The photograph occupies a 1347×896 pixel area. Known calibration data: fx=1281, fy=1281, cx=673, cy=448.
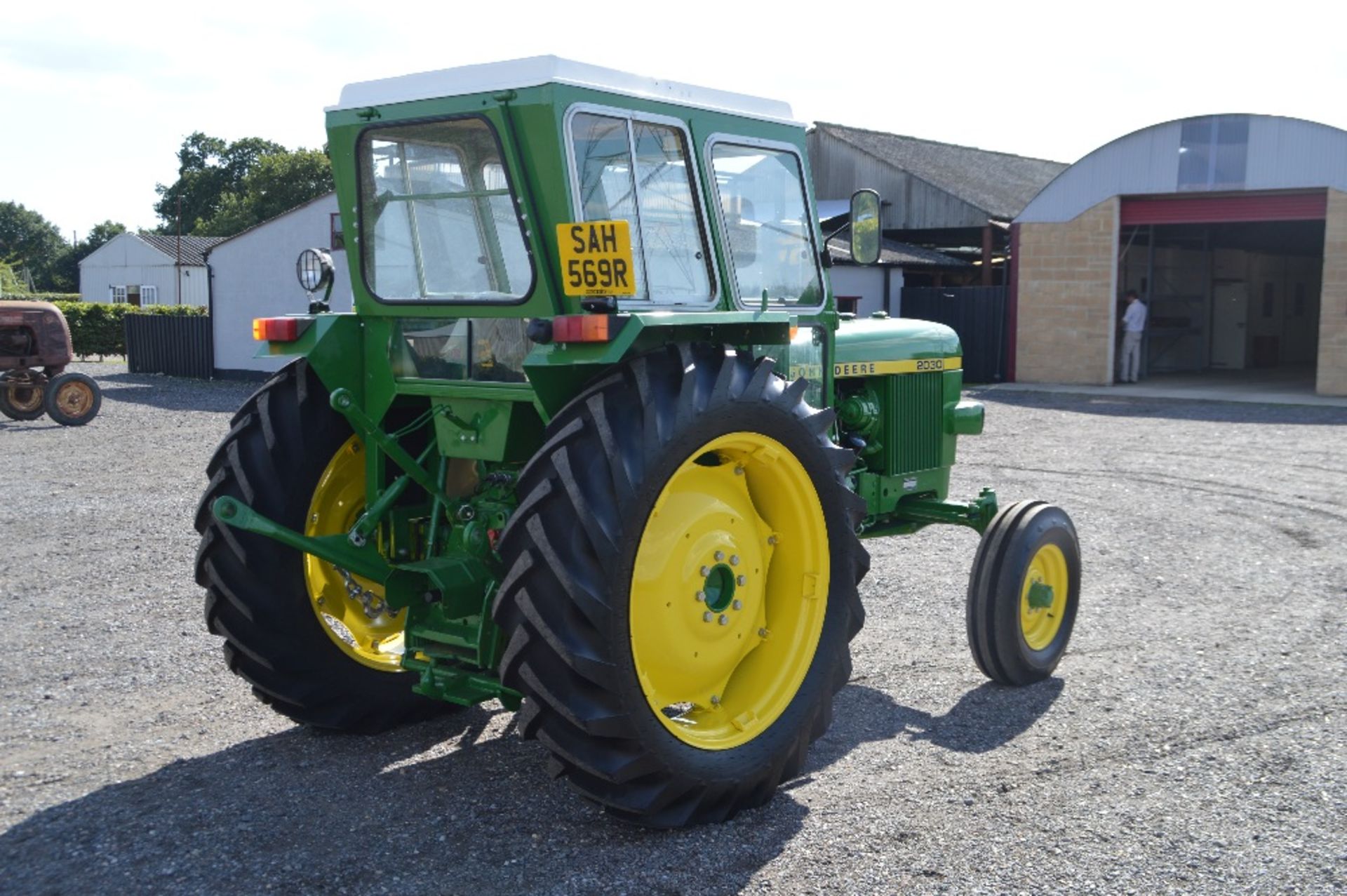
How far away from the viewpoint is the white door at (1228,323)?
95.1 feet

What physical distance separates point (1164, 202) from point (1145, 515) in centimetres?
1407

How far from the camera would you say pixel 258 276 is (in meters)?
26.2

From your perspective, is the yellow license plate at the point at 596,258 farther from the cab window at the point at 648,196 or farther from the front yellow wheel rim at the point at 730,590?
the front yellow wheel rim at the point at 730,590

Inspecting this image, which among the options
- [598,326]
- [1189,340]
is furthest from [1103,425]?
[598,326]

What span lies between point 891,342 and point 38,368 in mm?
14520

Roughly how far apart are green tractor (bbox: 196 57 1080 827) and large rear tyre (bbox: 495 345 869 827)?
1cm

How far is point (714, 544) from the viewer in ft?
14.0

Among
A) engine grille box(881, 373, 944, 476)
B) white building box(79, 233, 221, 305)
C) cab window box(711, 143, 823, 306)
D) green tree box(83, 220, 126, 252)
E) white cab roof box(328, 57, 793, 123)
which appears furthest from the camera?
green tree box(83, 220, 126, 252)

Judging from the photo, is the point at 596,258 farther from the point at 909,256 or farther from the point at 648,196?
the point at 909,256

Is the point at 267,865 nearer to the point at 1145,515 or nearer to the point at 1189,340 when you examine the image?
the point at 1145,515

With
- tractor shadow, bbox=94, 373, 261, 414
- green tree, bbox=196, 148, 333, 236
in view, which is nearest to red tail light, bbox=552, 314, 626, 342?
tractor shadow, bbox=94, 373, 261, 414

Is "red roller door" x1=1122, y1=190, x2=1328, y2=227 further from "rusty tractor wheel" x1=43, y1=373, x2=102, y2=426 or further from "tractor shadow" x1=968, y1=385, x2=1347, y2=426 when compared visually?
"rusty tractor wheel" x1=43, y1=373, x2=102, y2=426

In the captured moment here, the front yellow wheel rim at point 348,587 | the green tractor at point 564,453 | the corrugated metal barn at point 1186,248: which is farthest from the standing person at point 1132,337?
the front yellow wheel rim at point 348,587

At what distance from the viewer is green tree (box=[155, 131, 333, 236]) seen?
59094mm
